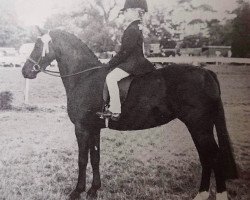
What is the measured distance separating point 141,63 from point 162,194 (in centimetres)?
109

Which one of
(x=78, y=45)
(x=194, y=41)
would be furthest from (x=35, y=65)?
(x=194, y=41)

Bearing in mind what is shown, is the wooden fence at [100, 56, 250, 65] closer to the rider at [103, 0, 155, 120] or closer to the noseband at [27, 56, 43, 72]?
the rider at [103, 0, 155, 120]

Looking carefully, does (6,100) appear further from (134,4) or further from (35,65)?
(134,4)

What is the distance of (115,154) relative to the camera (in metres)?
3.44

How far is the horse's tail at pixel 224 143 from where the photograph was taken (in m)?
3.19

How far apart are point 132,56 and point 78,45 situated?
19.1 inches

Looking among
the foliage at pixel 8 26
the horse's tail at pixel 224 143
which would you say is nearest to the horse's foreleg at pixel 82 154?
the foliage at pixel 8 26

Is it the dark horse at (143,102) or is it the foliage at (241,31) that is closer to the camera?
the dark horse at (143,102)

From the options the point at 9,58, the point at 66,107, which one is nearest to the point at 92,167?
the point at 66,107

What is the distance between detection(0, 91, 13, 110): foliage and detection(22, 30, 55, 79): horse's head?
368mm

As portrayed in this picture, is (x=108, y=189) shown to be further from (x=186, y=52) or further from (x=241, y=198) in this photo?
(x=186, y=52)

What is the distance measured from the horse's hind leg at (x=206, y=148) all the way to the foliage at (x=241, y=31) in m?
0.74

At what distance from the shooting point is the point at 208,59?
134 inches

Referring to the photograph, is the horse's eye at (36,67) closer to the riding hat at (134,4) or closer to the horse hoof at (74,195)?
the riding hat at (134,4)
